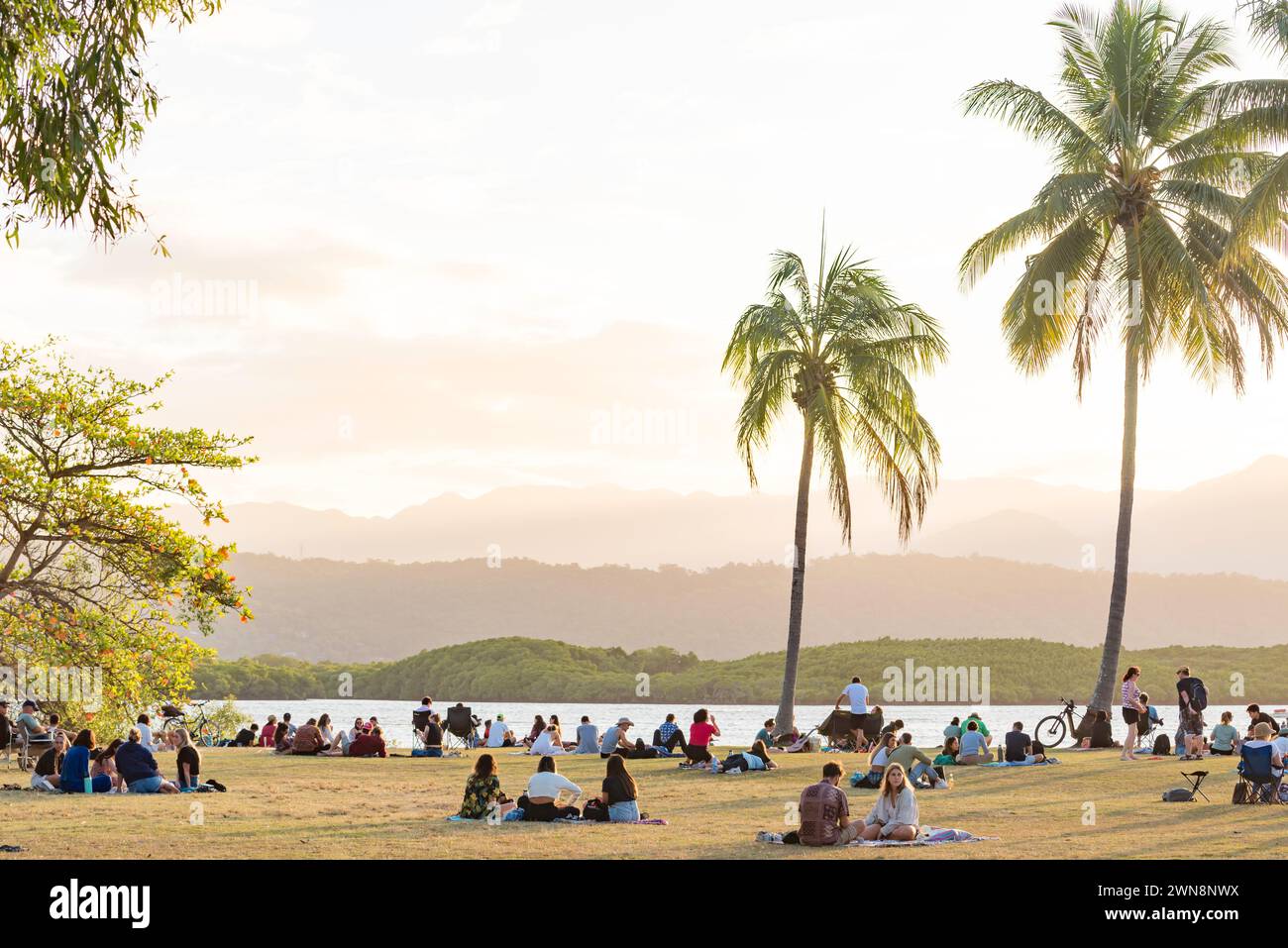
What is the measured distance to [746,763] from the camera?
2828cm

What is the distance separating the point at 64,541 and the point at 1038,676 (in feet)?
362

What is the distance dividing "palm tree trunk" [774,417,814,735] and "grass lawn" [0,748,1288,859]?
8.39 metres

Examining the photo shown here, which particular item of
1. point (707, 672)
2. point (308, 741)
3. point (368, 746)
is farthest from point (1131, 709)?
point (707, 672)

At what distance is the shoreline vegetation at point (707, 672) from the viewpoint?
123 meters

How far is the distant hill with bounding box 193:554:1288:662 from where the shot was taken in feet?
595

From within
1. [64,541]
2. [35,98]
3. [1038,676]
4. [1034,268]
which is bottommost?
[1038,676]

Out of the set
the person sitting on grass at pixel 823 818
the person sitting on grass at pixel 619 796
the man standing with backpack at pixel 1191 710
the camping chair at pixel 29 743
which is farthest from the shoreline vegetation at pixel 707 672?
the person sitting on grass at pixel 823 818

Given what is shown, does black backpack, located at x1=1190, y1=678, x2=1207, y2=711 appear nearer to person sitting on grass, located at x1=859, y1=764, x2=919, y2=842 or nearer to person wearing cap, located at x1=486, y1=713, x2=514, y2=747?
person sitting on grass, located at x1=859, y1=764, x2=919, y2=842

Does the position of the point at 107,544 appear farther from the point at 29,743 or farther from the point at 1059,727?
the point at 1059,727

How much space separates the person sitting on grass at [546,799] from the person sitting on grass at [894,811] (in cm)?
429

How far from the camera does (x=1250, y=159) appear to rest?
3366 cm

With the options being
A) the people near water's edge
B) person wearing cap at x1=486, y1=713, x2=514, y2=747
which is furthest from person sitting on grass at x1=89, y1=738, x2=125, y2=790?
person wearing cap at x1=486, y1=713, x2=514, y2=747
